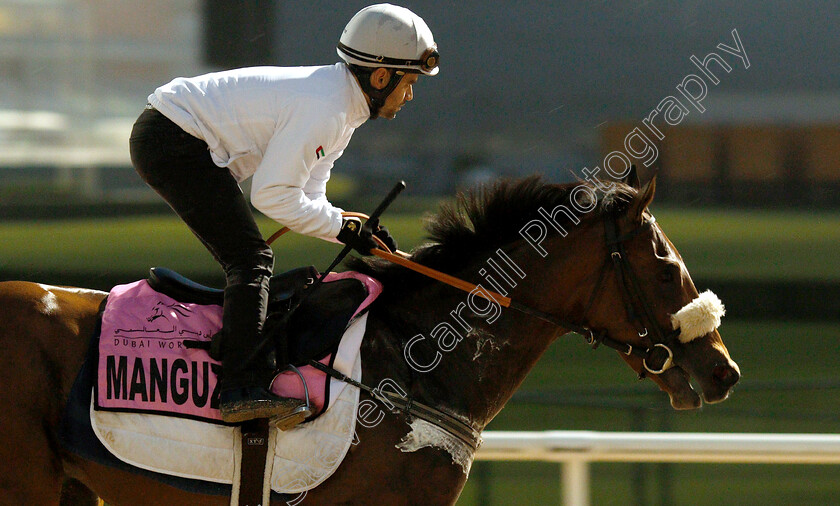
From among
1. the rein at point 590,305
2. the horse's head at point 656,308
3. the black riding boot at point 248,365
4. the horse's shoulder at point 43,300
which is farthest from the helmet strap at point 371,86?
the horse's shoulder at point 43,300

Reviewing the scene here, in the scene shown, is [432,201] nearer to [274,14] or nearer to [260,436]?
[274,14]

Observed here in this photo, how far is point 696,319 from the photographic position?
7.77 feet

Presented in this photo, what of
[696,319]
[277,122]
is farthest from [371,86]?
[696,319]

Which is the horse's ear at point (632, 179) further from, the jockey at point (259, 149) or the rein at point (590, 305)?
the jockey at point (259, 149)

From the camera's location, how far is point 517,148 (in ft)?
27.3

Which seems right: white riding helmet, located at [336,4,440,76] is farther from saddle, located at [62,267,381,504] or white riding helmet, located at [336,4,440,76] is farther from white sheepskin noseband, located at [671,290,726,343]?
white sheepskin noseband, located at [671,290,726,343]

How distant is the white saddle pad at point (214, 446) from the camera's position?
7.33ft

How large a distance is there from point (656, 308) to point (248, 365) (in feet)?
3.64

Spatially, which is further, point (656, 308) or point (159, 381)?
point (656, 308)

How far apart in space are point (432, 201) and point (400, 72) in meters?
5.40

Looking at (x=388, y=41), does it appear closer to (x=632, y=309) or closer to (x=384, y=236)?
(x=384, y=236)

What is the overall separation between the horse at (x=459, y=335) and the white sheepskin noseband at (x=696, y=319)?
0.02 meters

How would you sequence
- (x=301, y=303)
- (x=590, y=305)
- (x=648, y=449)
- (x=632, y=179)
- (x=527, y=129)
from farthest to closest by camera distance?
(x=527, y=129), (x=648, y=449), (x=632, y=179), (x=590, y=305), (x=301, y=303)

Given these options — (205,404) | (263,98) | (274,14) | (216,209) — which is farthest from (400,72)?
Answer: (274,14)
